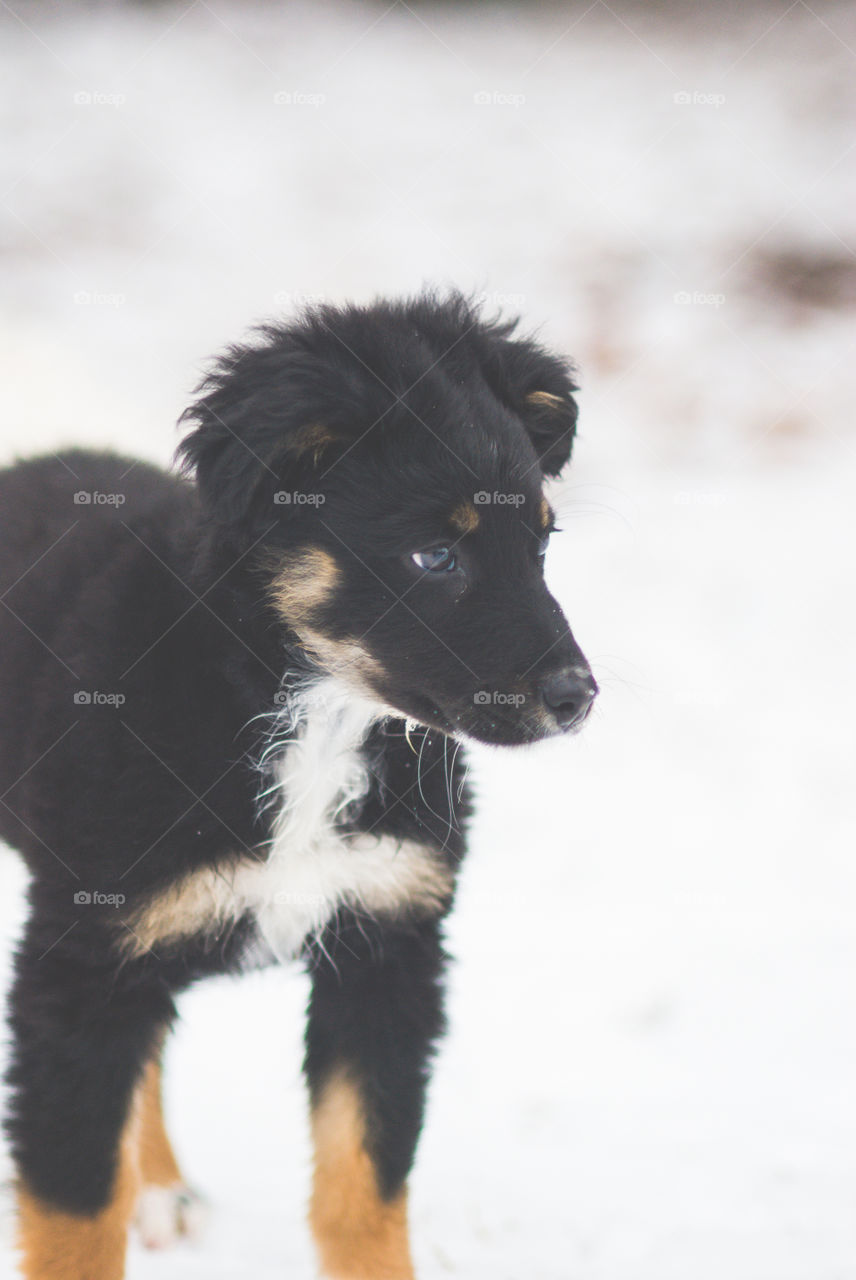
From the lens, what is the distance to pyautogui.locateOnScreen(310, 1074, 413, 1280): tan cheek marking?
3012 millimetres

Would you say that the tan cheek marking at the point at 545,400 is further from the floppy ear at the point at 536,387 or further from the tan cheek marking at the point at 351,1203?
the tan cheek marking at the point at 351,1203

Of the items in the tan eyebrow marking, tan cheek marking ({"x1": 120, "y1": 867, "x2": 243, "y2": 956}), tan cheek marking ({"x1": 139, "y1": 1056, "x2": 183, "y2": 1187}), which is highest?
the tan eyebrow marking

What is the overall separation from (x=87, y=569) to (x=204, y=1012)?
230 cm

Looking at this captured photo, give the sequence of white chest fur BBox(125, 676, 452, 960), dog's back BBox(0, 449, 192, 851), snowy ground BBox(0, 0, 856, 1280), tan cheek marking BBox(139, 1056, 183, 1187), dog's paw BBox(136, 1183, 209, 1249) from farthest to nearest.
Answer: snowy ground BBox(0, 0, 856, 1280) → tan cheek marking BBox(139, 1056, 183, 1187) → dog's paw BBox(136, 1183, 209, 1249) → dog's back BBox(0, 449, 192, 851) → white chest fur BBox(125, 676, 452, 960)

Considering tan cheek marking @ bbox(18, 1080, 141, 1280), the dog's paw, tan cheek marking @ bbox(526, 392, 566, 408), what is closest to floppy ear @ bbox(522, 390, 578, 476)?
tan cheek marking @ bbox(526, 392, 566, 408)

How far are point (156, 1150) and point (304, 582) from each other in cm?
190

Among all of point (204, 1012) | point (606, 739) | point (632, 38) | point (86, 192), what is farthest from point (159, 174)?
point (204, 1012)

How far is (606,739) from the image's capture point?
680 centimetres

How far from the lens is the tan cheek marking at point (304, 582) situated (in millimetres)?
2824

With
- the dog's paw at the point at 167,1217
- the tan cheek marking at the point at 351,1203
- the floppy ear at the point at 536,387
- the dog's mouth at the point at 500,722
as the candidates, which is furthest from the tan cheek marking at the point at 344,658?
the dog's paw at the point at 167,1217

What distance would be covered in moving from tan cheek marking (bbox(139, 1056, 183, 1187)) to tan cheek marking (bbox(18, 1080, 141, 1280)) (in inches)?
28.2

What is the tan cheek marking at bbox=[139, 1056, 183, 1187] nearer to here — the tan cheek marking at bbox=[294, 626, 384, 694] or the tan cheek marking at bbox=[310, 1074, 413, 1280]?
the tan cheek marking at bbox=[310, 1074, 413, 1280]

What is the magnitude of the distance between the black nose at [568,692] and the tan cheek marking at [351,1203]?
1.11m

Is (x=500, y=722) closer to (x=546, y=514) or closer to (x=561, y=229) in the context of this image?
(x=546, y=514)
